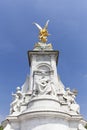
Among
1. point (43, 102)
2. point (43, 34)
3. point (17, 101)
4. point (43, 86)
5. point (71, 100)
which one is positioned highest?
point (43, 34)

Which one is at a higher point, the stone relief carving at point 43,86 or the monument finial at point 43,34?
the monument finial at point 43,34

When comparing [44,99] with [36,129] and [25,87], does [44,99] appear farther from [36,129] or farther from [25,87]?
[25,87]

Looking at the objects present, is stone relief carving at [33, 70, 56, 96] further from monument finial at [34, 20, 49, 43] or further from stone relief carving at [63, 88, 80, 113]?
monument finial at [34, 20, 49, 43]

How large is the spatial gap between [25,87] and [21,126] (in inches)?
222

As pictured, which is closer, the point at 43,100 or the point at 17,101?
the point at 43,100

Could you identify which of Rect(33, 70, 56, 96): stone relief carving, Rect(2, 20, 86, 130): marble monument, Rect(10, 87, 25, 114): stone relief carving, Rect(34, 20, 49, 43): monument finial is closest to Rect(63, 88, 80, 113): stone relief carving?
Rect(2, 20, 86, 130): marble monument

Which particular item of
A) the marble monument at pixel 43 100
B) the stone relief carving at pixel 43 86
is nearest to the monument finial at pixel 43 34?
the marble monument at pixel 43 100

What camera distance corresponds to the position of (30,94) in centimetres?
2888

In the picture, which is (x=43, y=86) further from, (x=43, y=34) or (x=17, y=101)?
(x=43, y=34)

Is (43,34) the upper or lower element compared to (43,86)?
upper

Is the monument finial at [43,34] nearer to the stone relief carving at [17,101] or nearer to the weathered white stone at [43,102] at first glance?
the weathered white stone at [43,102]

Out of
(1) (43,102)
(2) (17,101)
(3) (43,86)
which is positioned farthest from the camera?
(2) (17,101)

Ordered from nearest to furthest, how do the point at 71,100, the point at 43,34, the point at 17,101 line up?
the point at 17,101, the point at 71,100, the point at 43,34

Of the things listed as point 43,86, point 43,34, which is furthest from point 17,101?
point 43,34
